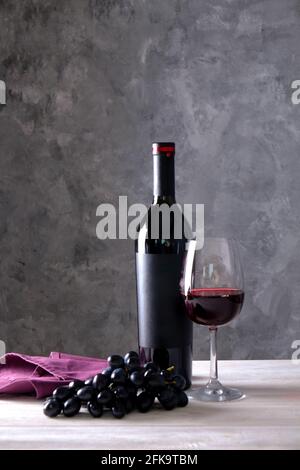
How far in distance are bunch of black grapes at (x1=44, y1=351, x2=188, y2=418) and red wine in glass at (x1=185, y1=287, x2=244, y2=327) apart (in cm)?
11

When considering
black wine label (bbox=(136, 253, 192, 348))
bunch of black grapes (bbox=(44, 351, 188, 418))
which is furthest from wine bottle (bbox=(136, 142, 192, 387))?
Result: bunch of black grapes (bbox=(44, 351, 188, 418))

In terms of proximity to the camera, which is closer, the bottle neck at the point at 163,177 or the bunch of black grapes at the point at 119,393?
the bunch of black grapes at the point at 119,393

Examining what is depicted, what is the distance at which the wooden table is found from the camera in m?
0.82

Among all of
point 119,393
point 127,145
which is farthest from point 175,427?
point 127,145

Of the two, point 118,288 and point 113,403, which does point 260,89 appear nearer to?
point 118,288

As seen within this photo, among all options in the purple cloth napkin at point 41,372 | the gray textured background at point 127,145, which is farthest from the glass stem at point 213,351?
the gray textured background at point 127,145

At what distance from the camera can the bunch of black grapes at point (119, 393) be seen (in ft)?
3.09

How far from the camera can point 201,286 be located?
3.44 ft

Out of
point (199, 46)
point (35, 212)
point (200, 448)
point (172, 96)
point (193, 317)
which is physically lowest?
point (200, 448)

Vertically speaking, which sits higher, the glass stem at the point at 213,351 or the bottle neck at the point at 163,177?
the bottle neck at the point at 163,177

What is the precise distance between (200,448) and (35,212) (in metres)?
2.39

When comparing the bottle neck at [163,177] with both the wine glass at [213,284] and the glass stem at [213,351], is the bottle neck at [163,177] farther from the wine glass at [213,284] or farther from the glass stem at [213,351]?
the glass stem at [213,351]

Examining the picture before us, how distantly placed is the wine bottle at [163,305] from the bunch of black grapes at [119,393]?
10 centimetres

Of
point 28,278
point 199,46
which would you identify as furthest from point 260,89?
point 28,278
